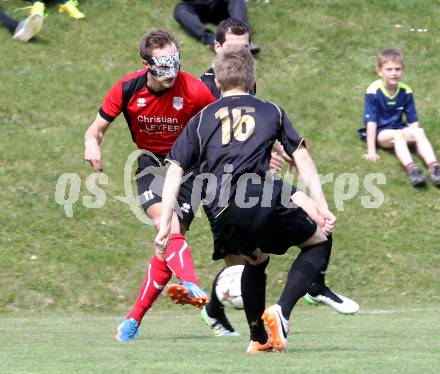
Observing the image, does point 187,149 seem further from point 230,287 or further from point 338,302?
point 338,302

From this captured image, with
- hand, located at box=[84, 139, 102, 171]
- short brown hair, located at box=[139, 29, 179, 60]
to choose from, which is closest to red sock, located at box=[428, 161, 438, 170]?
short brown hair, located at box=[139, 29, 179, 60]

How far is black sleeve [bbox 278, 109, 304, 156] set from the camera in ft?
18.0

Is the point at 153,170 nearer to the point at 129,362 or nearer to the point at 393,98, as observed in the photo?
the point at 129,362

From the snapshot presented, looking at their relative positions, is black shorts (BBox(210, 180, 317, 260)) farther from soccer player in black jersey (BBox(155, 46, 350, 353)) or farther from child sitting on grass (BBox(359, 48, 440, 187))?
child sitting on grass (BBox(359, 48, 440, 187))

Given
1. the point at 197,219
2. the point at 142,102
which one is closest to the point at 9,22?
the point at 197,219

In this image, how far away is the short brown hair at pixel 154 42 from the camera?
680cm

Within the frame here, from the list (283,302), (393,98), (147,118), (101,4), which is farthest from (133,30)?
(283,302)

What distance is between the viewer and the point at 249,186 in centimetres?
531

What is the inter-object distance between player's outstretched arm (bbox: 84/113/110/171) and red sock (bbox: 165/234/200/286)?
29.1 inches

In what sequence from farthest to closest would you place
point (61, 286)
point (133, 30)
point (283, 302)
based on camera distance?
point (133, 30) → point (61, 286) → point (283, 302)

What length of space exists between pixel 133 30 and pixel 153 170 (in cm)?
716

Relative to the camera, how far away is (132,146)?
38.2ft

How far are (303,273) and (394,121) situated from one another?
6.47 metres

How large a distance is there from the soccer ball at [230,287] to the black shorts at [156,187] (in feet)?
2.45
